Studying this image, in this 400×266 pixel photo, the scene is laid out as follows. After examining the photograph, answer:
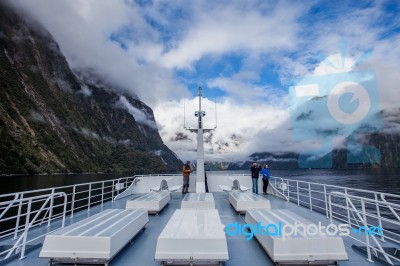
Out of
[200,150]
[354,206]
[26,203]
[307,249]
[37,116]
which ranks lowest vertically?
[307,249]

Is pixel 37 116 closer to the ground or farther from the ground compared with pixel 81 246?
farther from the ground

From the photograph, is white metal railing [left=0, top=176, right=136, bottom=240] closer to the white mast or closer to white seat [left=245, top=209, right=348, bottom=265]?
the white mast

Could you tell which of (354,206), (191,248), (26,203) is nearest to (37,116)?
(26,203)

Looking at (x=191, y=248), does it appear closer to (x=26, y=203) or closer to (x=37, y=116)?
(x=26, y=203)

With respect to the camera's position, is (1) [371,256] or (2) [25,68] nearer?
(1) [371,256]

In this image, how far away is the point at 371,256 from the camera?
16.5 ft

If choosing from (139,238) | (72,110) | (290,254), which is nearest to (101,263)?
(139,238)

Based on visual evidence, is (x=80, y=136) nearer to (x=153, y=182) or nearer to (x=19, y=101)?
(x=19, y=101)

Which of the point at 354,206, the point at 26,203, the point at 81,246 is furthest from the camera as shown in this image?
the point at 26,203

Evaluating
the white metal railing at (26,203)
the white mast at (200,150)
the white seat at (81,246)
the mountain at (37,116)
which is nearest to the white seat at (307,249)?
the white seat at (81,246)

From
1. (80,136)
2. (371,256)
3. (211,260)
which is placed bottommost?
(371,256)

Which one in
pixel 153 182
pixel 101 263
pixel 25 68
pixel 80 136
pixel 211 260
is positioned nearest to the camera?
pixel 211 260

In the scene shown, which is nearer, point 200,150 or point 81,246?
point 81,246

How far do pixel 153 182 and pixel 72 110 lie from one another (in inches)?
7101
